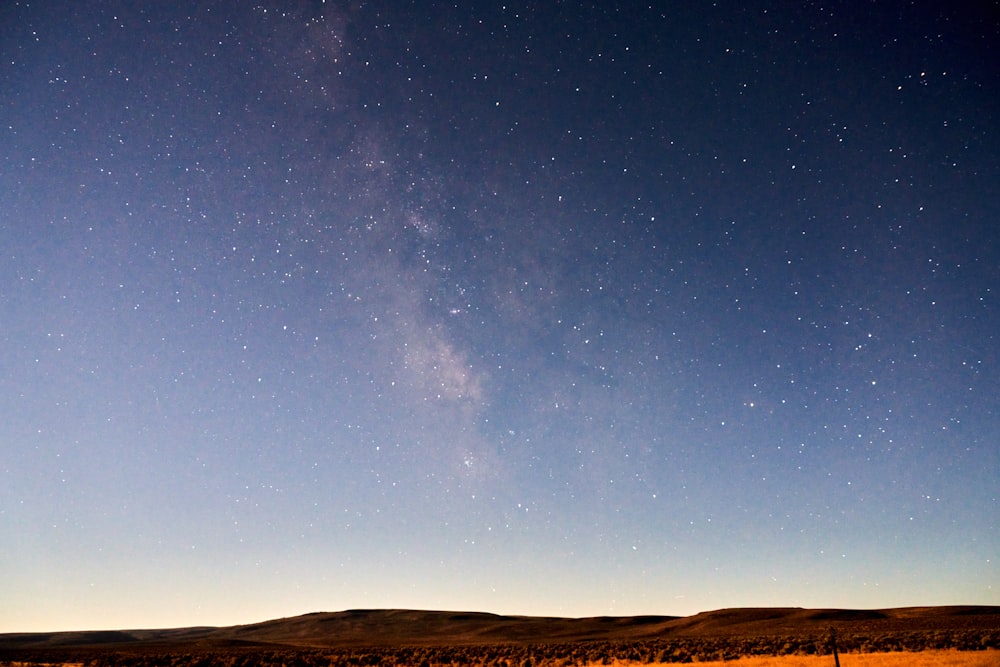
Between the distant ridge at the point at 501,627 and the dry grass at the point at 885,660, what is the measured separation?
23.0 metres

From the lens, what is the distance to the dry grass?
24625mm

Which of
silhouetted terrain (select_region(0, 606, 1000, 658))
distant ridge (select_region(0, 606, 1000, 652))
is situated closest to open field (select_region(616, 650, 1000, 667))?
silhouetted terrain (select_region(0, 606, 1000, 658))

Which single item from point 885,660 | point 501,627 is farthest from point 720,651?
point 501,627

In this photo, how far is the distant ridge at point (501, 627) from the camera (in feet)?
205

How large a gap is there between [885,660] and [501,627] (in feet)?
251

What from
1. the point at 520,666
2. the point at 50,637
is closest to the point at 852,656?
the point at 520,666

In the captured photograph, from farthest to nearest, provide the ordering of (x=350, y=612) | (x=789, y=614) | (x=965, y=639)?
(x=350, y=612), (x=789, y=614), (x=965, y=639)

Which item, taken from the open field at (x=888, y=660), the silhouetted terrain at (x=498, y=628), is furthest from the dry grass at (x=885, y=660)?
the silhouetted terrain at (x=498, y=628)

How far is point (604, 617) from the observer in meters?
110

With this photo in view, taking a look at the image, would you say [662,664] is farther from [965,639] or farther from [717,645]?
[965,639]

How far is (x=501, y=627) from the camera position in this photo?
311ft

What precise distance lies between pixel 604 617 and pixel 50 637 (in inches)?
4579

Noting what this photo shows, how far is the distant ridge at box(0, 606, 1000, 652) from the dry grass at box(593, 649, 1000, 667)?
23049mm

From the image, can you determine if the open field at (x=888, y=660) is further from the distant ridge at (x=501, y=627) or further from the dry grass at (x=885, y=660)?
the distant ridge at (x=501, y=627)
